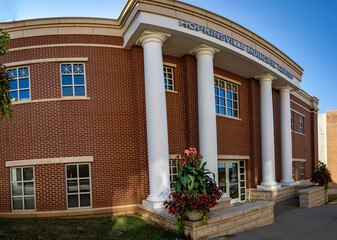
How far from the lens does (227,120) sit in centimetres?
1379

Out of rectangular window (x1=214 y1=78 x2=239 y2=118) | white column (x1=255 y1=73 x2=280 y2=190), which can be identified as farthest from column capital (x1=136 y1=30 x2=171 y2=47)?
white column (x1=255 y1=73 x2=280 y2=190)

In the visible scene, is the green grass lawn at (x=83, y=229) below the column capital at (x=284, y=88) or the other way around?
below

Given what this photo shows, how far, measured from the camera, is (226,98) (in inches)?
552

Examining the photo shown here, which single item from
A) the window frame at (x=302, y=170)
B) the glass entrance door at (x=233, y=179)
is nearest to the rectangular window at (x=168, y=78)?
the glass entrance door at (x=233, y=179)

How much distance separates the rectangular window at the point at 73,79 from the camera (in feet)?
34.9

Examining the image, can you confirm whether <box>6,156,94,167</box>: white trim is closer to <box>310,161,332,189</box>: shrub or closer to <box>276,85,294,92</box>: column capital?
<box>276,85,294,92</box>: column capital

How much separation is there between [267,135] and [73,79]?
10177mm

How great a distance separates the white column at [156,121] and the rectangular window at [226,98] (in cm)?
456

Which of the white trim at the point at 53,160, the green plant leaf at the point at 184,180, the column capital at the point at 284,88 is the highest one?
the column capital at the point at 284,88

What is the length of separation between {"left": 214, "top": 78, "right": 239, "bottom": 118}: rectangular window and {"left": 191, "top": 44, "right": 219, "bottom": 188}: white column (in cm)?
239

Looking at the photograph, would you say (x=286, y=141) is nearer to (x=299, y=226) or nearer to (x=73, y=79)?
(x=299, y=226)

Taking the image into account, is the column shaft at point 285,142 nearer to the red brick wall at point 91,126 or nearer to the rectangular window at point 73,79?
the red brick wall at point 91,126

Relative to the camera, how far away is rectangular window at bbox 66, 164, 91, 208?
1029 centimetres

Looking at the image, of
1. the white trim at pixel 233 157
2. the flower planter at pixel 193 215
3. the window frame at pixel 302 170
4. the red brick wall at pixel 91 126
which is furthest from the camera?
the window frame at pixel 302 170
